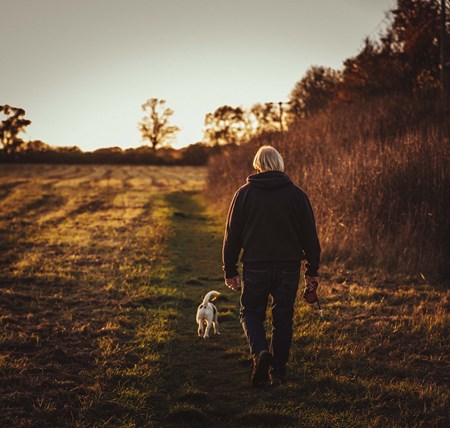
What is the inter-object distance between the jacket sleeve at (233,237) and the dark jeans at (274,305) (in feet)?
0.59

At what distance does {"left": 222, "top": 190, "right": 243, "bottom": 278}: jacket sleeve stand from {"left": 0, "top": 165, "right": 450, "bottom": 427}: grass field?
3.96 ft

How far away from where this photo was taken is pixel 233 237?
449 cm

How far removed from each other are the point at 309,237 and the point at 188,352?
225 centimetres

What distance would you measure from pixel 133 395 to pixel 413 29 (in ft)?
78.3

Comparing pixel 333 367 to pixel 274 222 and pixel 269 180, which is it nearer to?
pixel 274 222

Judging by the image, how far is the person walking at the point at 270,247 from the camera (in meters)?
4.32

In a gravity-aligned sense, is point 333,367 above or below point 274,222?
below

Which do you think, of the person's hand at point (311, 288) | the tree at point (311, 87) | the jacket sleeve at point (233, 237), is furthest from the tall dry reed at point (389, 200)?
the tree at point (311, 87)

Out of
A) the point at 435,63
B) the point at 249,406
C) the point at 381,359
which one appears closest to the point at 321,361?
the point at 381,359

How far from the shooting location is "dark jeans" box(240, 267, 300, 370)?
14.3 feet

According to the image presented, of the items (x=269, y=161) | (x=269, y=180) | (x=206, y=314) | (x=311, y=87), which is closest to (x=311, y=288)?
(x=269, y=180)

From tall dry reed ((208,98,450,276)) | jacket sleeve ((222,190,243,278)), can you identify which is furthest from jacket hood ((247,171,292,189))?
tall dry reed ((208,98,450,276))

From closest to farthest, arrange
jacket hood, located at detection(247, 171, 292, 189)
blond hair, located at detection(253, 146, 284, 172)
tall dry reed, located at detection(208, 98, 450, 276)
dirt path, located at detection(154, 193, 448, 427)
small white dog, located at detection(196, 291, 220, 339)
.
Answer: dirt path, located at detection(154, 193, 448, 427) → jacket hood, located at detection(247, 171, 292, 189) → blond hair, located at detection(253, 146, 284, 172) → small white dog, located at detection(196, 291, 220, 339) → tall dry reed, located at detection(208, 98, 450, 276)

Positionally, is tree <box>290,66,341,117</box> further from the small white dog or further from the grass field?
the small white dog
